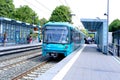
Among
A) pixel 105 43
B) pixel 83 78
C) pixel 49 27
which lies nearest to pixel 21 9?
pixel 105 43

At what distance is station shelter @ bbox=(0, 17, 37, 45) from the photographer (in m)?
37.6

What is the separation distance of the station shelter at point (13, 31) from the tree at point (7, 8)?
19123 mm

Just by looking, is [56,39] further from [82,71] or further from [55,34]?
[82,71]

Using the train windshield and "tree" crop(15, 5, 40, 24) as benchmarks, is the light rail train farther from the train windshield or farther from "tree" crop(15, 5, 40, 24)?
"tree" crop(15, 5, 40, 24)

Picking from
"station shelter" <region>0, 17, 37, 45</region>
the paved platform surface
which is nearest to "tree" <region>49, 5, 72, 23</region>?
"station shelter" <region>0, 17, 37, 45</region>

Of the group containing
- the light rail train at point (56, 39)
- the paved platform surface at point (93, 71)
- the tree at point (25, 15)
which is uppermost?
the tree at point (25, 15)

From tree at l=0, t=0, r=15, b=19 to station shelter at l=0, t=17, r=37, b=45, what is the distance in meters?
19.1

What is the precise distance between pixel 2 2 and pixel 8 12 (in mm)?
3492

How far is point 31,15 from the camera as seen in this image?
84.8 m

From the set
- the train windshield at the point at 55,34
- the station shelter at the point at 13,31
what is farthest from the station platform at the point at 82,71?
the station shelter at the point at 13,31

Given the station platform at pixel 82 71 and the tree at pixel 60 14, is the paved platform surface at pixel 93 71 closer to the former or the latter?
the station platform at pixel 82 71

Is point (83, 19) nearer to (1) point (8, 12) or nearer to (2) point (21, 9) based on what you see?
(1) point (8, 12)

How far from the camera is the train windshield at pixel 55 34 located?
2164cm

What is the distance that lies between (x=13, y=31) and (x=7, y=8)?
99.8ft
